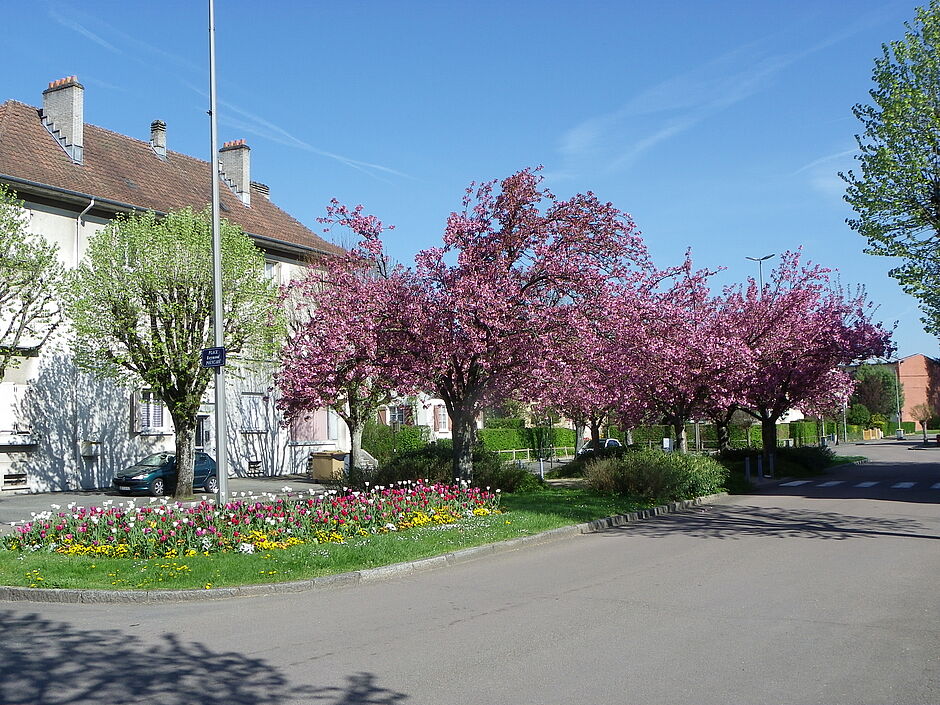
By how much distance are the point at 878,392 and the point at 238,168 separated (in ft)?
245

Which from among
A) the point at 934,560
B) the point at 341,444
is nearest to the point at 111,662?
the point at 934,560

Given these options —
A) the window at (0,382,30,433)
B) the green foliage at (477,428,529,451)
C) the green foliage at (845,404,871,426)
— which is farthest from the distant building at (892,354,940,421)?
the window at (0,382,30,433)

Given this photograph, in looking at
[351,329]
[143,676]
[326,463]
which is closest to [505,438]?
[326,463]

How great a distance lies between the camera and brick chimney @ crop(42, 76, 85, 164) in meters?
31.2

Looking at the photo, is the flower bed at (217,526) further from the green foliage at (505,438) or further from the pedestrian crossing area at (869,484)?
the green foliage at (505,438)

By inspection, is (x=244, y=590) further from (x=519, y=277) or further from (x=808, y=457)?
(x=808, y=457)

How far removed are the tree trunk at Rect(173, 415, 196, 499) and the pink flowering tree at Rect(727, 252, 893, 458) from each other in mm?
17226

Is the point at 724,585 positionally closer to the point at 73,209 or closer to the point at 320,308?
the point at 320,308

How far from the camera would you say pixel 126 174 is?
32.7 meters

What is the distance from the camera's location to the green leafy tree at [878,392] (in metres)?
91.2

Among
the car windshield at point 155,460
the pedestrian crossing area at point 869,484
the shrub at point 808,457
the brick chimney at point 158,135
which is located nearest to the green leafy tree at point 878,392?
the shrub at point 808,457

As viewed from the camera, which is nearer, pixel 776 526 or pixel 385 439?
pixel 776 526

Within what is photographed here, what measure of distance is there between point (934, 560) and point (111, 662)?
9.73 m

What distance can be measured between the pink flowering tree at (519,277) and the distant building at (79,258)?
233 inches
